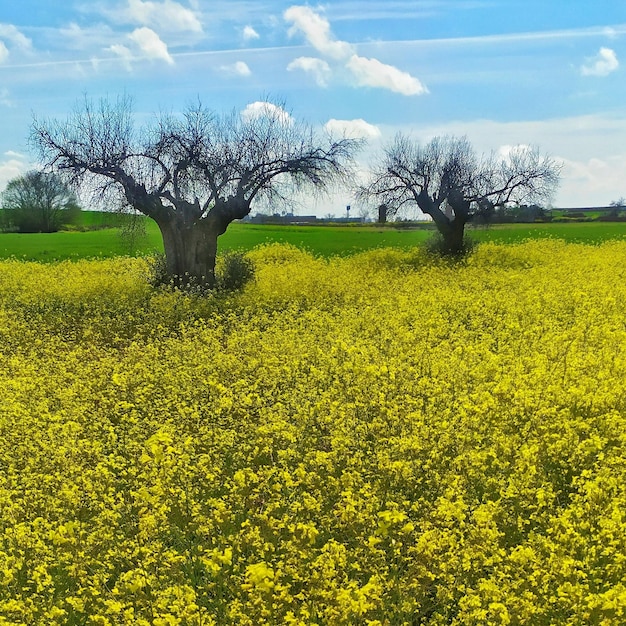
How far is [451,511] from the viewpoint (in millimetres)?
5039

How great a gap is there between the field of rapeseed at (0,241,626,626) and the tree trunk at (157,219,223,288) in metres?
5.66

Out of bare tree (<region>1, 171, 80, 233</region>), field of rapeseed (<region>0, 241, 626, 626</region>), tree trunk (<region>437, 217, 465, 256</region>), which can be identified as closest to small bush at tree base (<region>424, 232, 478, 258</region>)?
tree trunk (<region>437, 217, 465, 256</region>)

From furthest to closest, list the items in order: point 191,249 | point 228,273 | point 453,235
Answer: point 453,235 → point 228,273 → point 191,249

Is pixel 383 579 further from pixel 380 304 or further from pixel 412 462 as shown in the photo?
pixel 380 304

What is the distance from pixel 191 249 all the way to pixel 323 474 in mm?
13181

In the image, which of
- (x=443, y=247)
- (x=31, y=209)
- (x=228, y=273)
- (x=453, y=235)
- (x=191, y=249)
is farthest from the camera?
(x=31, y=209)

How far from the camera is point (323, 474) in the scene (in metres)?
6.45

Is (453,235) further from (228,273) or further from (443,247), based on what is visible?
(228,273)

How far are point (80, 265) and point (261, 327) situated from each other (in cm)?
1369

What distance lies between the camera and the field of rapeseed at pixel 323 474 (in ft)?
14.9

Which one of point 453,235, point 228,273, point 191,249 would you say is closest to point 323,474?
point 191,249

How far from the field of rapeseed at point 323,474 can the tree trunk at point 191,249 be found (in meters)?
5.66

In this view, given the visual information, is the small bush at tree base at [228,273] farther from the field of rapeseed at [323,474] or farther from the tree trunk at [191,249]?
the field of rapeseed at [323,474]

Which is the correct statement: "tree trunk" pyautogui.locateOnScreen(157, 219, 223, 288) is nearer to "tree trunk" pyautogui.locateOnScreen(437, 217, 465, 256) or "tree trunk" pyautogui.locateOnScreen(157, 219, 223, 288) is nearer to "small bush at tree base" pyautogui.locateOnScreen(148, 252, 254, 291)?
"small bush at tree base" pyautogui.locateOnScreen(148, 252, 254, 291)
